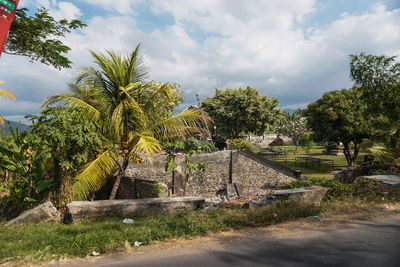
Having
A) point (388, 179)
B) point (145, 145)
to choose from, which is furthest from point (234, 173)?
point (145, 145)

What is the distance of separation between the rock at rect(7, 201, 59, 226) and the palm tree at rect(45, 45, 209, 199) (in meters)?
0.73

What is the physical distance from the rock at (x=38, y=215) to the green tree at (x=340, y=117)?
21.3 metres

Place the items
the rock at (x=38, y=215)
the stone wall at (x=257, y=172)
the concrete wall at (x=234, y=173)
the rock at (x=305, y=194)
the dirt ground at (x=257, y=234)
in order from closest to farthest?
1. the dirt ground at (x=257, y=234)
2. the rock at (x=38, y=215)
3. the rock at (x=305, y=194)
4. the concrete wall at (x=234, y=173)
5. the stone wall at (x=257, y=172)

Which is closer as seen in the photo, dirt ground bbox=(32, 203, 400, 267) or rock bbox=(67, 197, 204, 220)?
dirt ground bbox=(32, 203, 400, 267)

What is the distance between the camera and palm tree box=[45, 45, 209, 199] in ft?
21.8

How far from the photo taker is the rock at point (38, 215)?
582 centimetres

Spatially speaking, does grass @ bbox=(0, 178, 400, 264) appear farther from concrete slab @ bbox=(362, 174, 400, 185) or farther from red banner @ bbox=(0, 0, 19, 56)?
red banner @ bbox=(0, 0, 19, 56)

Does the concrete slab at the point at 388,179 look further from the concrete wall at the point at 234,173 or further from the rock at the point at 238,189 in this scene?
the concrete wall at the point at 234,173

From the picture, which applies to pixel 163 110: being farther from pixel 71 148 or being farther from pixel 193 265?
pixel 193 265

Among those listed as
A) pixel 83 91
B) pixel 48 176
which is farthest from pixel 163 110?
pixel 48 176

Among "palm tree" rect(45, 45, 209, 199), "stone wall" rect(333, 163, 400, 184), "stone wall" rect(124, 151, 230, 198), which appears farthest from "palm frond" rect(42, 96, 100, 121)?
"stone wall" rect(333, 163, 400, 184)

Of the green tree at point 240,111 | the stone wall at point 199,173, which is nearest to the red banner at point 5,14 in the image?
the stone wall at point 199,173

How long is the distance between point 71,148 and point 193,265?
512 cm

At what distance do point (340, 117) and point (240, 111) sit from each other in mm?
15713
